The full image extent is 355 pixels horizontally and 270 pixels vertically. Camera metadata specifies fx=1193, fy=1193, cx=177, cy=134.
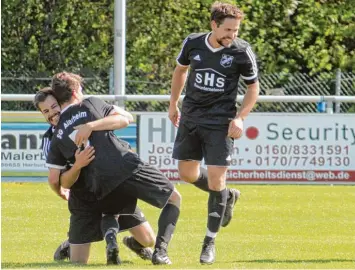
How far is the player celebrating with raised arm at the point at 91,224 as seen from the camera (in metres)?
8.55

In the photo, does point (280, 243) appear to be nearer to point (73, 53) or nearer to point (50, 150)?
point (50, 150)

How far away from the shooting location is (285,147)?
16.6 m

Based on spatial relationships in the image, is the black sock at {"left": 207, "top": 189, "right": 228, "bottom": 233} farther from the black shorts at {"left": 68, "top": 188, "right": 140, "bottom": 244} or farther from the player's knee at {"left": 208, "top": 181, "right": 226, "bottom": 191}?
the black shorts at {"left": 68, "top": 188, "right": 140, "bottom": 244}

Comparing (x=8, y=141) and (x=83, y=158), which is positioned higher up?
(x=83, y=158)

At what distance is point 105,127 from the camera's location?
8.55 metres

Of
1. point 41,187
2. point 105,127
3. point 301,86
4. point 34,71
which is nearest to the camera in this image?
point 105,127

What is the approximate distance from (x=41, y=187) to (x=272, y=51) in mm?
9304

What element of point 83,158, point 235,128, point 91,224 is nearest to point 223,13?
point 235,128

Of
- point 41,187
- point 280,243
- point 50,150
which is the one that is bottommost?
point 41,187

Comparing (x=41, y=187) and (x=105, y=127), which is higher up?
(x=105, y=127)

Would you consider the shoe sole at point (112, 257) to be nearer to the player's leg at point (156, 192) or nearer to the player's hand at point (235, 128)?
the player's leg at point (156, 192)

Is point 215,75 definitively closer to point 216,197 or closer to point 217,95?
point 217,95

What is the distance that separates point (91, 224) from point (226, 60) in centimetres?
162

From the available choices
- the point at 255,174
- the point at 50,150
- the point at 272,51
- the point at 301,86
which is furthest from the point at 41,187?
the point at 272,51
